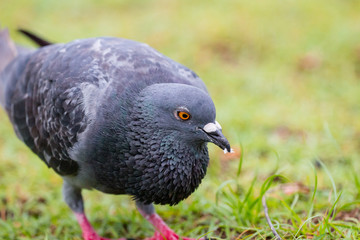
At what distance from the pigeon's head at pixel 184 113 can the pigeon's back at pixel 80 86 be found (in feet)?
0.68

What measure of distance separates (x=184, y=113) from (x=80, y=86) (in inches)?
37.2

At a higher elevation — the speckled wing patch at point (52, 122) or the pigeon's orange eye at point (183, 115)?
the pigeon's orange eye at point (183, 115)

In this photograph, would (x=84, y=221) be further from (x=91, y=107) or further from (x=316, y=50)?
(x=316, y=50)

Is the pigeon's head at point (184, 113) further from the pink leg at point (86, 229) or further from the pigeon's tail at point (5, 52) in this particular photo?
the pigeon's tail at point (5, 52)

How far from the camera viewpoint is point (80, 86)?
379cm

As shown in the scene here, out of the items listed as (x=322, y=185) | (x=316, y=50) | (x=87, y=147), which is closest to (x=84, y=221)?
(x=87, y=147)

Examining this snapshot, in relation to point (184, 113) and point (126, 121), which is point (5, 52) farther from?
point (184, 113)

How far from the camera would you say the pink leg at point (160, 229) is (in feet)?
14.0

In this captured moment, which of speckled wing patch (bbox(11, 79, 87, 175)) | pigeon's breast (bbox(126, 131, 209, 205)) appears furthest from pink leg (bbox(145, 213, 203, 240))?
speckled wing patch (bbox(11, 79, 87, 175))

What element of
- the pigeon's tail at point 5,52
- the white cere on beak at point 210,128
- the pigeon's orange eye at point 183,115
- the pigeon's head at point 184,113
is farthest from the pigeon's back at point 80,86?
the pigeon's tail at point 5,52

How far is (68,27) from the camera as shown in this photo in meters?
9.82

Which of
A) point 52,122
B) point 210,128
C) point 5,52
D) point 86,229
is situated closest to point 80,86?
point 52,122

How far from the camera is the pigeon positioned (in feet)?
11.4

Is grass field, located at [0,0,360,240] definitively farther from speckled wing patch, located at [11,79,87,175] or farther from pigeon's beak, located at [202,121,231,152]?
speckled wing patch, located at [11,79,87,175]
